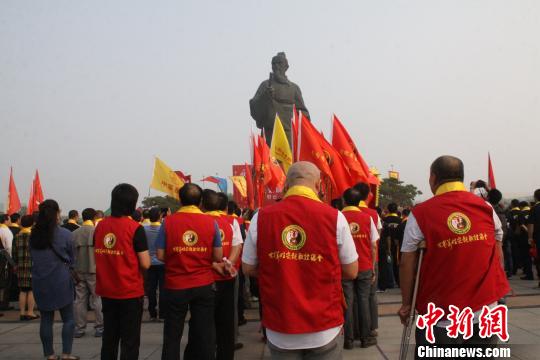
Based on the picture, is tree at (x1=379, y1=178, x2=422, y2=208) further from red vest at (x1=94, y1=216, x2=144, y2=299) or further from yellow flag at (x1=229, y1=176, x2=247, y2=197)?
red vest at (x1=94, y1=216, x2=144, y2=299)

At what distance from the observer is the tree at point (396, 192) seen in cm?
5716

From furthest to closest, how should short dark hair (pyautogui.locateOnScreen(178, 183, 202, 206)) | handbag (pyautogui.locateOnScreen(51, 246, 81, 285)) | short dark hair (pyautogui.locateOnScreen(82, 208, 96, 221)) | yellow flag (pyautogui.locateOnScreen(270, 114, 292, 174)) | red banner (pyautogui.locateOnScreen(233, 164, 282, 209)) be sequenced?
red banner (pyautogui.locateOnScreen(233, 164, 282, 209)) < yellow flag (pyautogui.locateOnScreen(270, 114, 292, 174)) < short dark hair (pyautogui.locateOnScreen(82, 208, 96, 221)) < handbag (pyautogui.locateOnScreen(51, 246, 81, 285)) < short dark hair (pyautogui.locateOnScreen(178, 183, 202, 206))

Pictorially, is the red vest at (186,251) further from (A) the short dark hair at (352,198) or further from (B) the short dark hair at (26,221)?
(B) the short dark hair at (26,221)

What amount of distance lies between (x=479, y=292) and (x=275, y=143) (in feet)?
18.5

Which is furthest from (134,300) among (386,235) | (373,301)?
(386,235)

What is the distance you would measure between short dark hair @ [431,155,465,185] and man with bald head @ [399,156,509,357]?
80 mm

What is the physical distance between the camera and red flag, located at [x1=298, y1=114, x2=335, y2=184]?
650 cm

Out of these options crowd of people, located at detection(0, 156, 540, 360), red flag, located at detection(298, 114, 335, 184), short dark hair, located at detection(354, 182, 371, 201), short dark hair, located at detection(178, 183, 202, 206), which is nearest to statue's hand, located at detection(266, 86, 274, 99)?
crowd of people, located at detection(0, 156, 540, 360)

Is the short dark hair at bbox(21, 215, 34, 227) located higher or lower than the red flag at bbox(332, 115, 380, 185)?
lower

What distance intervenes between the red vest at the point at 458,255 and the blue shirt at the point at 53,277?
3717 mm

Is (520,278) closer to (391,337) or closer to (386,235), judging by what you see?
(386,235)

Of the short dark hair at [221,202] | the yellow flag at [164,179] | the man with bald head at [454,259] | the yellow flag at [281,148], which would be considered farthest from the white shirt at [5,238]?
the man with bald head at [454,259]

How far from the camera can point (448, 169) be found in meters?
3.05
